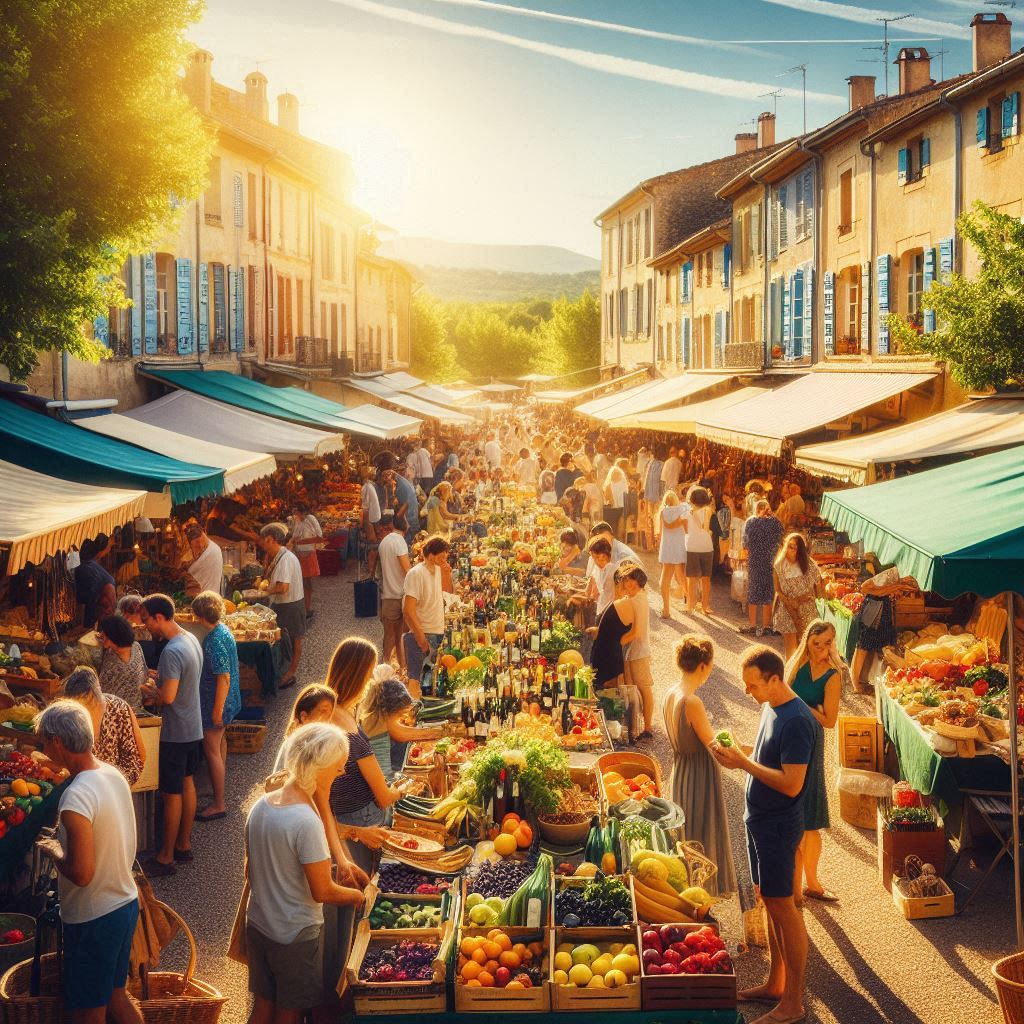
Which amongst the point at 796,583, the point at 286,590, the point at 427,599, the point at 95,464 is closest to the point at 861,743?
the point at 796,583

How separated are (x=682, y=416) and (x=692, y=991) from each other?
16792mm

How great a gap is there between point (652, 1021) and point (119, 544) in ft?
34.1

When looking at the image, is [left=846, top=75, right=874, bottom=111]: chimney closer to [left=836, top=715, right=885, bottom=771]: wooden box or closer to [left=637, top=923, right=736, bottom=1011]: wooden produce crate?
[left=836, top=715, right=885, bottom=771]: wooden box

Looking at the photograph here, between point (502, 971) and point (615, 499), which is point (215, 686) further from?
point (615, 499)

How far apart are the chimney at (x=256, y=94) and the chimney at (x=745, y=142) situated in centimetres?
1583

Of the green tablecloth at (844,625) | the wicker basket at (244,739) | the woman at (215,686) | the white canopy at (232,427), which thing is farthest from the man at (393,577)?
the white canopy at (232,427)

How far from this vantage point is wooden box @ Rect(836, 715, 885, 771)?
8.33 metres

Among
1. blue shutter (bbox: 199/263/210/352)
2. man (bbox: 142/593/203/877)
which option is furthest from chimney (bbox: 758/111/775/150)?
man (bbox: 142/593/203/877)

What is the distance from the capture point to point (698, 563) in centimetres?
1425

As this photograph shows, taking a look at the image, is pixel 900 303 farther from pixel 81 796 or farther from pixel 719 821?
pixel 81 796

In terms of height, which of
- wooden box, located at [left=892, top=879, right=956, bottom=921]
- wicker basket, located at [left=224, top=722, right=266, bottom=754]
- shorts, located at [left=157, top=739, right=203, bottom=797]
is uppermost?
shorts, located at [left=157, top=739, right=203, bottom=797]

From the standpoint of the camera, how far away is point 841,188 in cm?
1967

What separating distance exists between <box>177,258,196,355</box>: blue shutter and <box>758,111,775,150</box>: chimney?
2277 cm

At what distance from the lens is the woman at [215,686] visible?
764 cm
